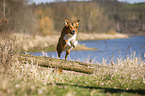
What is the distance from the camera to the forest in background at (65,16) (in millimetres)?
20308

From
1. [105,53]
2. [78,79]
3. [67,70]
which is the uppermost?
[105,53]

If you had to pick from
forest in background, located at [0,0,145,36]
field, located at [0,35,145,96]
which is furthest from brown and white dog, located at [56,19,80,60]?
forest in background, located at [0,0,145,36]

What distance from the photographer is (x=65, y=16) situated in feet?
200

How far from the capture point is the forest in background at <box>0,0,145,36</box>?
20308mm

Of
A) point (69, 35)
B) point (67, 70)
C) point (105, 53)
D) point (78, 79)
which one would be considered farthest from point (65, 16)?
point (69, 35)

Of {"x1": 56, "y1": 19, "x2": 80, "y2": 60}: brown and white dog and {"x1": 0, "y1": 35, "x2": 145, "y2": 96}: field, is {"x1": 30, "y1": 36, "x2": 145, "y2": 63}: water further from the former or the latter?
{"x1": 56, "y1": 19, "x2": 80, "y2": 60}: brown and white dog

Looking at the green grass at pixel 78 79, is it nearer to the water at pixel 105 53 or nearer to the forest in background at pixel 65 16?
the water at pixel 105 53

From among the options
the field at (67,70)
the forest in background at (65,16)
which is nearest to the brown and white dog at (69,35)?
the field at (67,70)

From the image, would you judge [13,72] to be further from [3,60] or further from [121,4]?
[121,4]

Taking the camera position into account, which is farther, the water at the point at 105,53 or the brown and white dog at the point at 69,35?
the water at the point at 105,53

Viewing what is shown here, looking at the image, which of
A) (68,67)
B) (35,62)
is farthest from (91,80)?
(35,62)

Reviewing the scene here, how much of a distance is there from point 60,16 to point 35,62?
55.6 meters

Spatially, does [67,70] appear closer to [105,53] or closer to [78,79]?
[78,79]

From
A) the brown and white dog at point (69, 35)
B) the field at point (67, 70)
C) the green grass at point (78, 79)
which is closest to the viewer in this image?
the green grass at point (78, 79)
